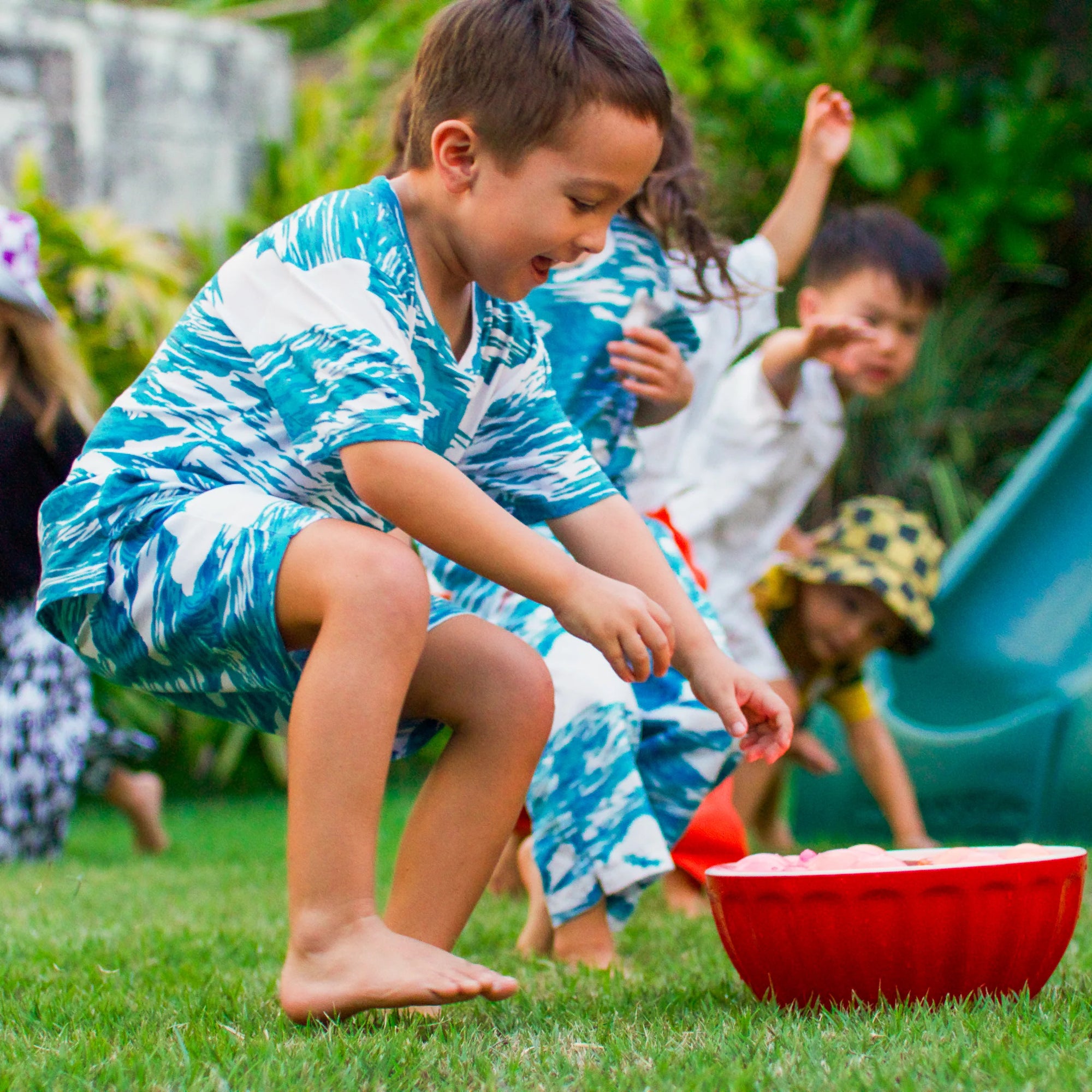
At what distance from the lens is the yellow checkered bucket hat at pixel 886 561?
3.70m

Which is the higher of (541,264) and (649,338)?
(541,264)

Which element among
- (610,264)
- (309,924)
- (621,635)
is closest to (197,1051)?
(309,924)

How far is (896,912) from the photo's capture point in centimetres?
156

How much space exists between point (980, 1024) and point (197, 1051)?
78 cm

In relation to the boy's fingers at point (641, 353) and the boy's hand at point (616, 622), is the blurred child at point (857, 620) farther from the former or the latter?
the boy's hand at point (616, 622)

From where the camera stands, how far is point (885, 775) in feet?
12.8

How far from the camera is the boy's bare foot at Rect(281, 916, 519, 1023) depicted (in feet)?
4.84

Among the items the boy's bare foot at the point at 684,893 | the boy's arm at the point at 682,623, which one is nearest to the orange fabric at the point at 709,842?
the boy's bare foot at the point at 684,893

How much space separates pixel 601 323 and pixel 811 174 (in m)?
0.73

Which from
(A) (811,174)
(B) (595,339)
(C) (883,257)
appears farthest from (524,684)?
(C) (883,257)

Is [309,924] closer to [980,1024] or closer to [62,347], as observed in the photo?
[980,1024]

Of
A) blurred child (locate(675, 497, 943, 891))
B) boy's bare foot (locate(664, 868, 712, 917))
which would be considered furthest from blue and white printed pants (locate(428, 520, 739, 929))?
blurred child (locate(675, 497, 943, 891))

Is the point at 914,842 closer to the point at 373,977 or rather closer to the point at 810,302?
the point at 810,302

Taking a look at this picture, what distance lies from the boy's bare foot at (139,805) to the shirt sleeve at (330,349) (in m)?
2.42
